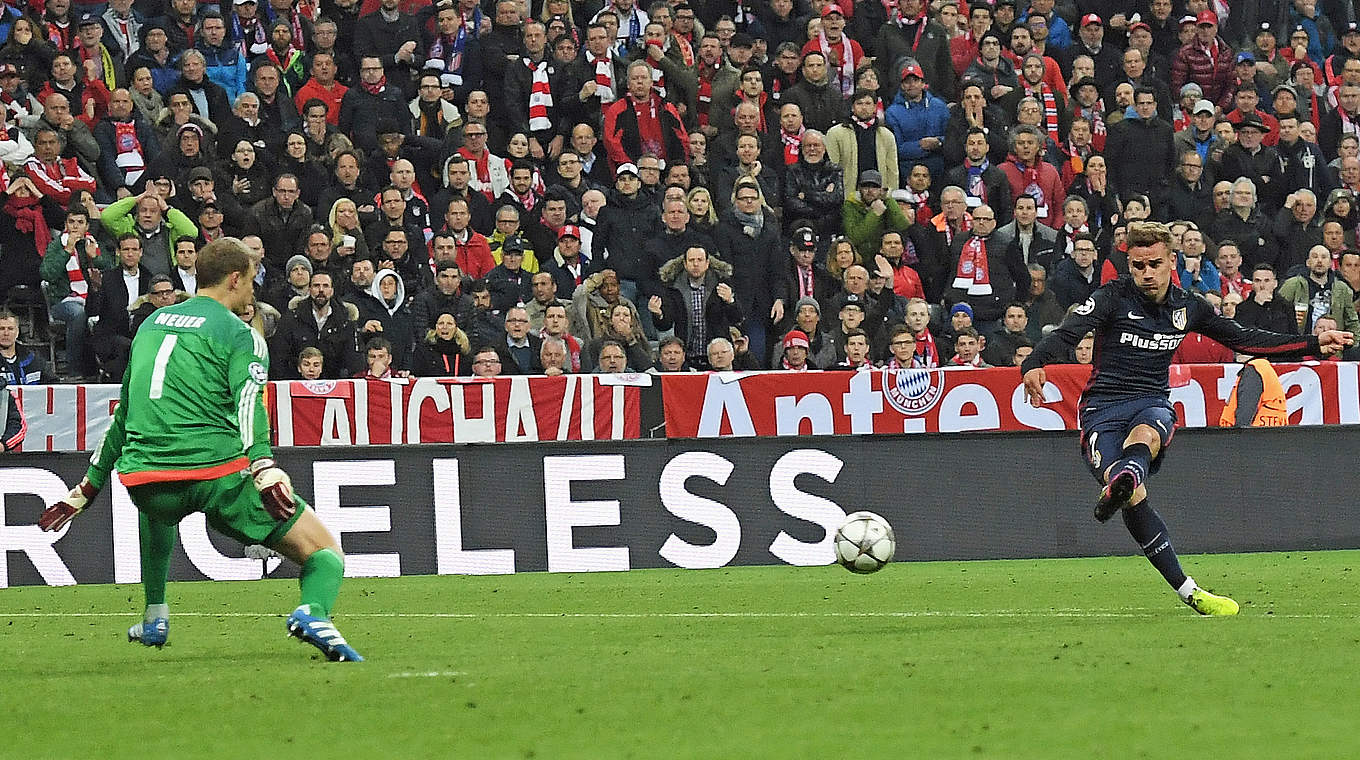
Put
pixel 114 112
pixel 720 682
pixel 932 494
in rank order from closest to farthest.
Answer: pixel 720 682
pixel 932 494
pixel 114 112

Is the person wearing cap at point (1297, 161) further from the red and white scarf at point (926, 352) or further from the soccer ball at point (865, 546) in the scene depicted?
the soccer ball at point (865, 546)

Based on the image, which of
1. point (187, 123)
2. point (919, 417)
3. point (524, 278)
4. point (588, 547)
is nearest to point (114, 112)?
point (187, 123)

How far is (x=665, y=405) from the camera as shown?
16375 mm

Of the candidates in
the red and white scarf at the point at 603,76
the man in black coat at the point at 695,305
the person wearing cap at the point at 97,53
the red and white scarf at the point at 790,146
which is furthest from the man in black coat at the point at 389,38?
the red and white scarf at the point at 790,146

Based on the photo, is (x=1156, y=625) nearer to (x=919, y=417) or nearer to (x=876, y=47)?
(x=919, y=417)

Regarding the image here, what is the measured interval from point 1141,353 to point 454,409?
23.8 feet

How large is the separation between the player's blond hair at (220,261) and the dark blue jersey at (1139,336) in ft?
14.2

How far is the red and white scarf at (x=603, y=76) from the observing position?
20156mm

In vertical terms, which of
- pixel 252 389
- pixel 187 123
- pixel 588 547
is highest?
pixel 187 123

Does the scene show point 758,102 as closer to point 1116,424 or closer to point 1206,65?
point 1206,65

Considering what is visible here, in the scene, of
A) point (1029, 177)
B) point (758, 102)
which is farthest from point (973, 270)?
point (758, 102)

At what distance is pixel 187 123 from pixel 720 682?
1295 cm

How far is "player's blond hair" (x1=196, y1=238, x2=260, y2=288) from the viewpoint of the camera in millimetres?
7840

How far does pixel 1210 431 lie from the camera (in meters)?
16.3
